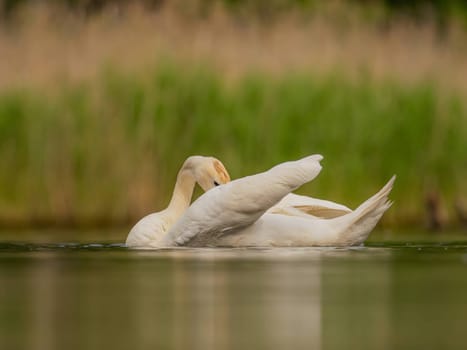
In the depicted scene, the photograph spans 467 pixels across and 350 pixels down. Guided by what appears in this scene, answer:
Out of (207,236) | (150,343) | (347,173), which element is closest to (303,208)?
(207,236)

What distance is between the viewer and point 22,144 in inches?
631

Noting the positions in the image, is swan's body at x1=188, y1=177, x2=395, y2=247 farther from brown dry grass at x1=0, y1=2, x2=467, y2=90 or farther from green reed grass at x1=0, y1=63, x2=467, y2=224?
brown dry grass at x1=0, y1=2, x2=467, y2=90

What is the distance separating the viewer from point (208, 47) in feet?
56.5

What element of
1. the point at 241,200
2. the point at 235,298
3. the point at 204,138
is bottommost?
the point at 235,298

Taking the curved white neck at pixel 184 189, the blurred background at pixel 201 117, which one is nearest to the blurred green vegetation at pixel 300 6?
the blurred background at pixel 201 117

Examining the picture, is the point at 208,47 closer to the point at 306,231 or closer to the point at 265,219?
the point at 265,219

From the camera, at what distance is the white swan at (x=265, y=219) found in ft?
37.8

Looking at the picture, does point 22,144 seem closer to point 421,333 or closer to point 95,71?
point 95,71

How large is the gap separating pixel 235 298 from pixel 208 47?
9.07 metres

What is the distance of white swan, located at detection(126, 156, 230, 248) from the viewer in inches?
475

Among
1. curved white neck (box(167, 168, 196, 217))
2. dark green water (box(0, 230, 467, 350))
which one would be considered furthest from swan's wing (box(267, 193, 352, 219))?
curved white neck (box(167, 168, 196, 217))

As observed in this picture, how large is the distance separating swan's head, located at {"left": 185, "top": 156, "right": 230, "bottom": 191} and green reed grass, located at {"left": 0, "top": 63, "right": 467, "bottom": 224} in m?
3.02

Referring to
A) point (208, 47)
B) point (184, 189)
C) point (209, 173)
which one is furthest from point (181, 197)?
point (208, 47)

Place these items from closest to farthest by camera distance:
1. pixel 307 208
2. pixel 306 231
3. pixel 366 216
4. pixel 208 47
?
pixel 366 216
pixel 306 231
pixel 307 208
pixel 208 47
